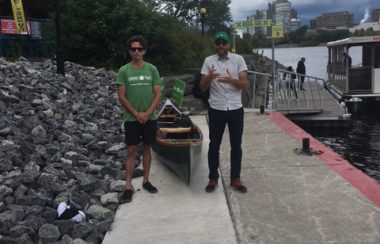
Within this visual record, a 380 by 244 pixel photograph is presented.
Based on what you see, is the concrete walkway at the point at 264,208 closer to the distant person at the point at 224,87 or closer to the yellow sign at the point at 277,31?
the distant person at the point at 224,87

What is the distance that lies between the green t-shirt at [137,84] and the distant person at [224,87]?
0.62m

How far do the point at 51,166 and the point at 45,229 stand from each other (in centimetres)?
195

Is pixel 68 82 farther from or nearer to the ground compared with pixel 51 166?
farther from the ground

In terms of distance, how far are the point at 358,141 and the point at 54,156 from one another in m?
10.8

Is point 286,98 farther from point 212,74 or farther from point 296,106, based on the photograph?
point 212,74

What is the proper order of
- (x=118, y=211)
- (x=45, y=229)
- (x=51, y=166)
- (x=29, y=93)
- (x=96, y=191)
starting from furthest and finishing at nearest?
(x=29, y=93) → (x=51, y=166) → (x=96, y=191) → (x=118, y=211) → (x=45, y=229)

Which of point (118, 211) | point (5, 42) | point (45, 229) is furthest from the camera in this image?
point (5, 42)

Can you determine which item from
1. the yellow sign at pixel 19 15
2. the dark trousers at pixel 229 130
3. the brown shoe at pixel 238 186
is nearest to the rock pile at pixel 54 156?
the dark trousers at pixel 229 130

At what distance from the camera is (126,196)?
589 cm

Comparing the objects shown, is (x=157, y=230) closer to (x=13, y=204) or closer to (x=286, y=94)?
(x=13, y=204)

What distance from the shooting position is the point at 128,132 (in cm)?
591

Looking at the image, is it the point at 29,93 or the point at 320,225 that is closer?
the point at 320,225

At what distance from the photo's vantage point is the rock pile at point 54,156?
15.9 feet

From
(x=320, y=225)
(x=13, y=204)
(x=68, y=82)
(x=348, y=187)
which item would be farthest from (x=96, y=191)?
(x=68, y=82)
